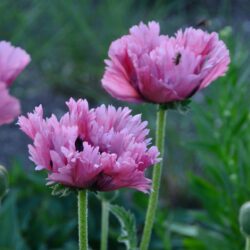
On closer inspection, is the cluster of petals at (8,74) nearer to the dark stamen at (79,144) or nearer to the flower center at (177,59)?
the dark stamen at (79,144)

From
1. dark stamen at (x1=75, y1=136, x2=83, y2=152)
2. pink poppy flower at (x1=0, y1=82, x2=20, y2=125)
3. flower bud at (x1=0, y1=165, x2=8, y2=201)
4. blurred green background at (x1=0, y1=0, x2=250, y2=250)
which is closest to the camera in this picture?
pink poppy flower at (x1=0, y1=82, x2=20, y2=125)

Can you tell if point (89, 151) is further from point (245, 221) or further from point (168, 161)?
point (168, 161)

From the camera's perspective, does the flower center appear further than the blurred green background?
No

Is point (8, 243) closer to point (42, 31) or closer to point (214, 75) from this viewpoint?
point (214, 75)

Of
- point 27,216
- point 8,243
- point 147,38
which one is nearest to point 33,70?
point 27,216

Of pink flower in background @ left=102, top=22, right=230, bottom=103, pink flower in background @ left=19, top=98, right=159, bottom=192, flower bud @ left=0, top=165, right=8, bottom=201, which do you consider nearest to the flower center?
pink flower in background @ left=102, top=22, right=230, bottom=103

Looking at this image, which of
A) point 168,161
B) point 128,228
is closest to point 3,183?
point 128,228

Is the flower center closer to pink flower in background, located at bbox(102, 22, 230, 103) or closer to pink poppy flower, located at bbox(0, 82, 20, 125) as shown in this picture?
pink flower in background, located at bbox(102, 22, 230, 103)
